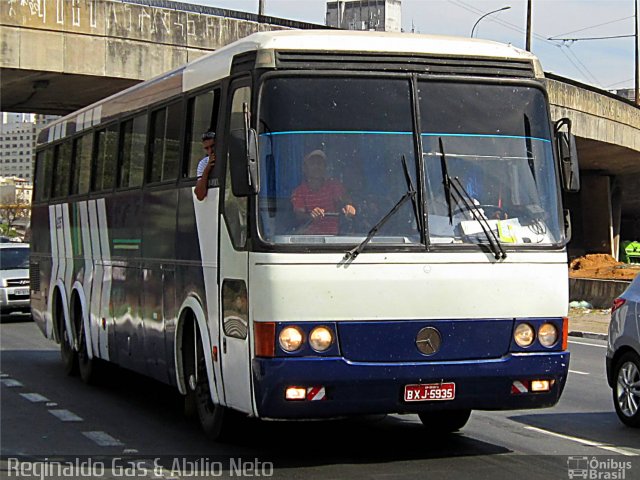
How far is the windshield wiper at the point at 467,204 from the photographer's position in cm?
881

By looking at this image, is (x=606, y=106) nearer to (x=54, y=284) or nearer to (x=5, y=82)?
(x=5, y=82)

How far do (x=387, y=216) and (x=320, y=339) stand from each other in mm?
1022

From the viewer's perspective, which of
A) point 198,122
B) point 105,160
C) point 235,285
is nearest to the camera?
point 235,285

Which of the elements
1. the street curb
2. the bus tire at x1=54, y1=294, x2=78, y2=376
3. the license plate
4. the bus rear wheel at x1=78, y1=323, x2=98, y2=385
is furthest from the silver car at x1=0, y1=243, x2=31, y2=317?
the license plate

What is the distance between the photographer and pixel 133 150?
1242 centimetres

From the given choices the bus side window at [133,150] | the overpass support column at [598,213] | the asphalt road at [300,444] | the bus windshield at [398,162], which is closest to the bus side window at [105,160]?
the bus side window at [133,150]

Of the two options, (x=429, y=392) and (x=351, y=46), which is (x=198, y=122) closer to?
(x=351, y=46)

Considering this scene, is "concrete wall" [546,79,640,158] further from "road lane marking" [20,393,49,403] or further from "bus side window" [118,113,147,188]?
"road lane marking" [20,393,49,403]

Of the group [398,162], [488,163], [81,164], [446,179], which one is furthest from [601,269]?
[398,162]

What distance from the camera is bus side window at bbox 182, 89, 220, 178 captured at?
32.3 ft

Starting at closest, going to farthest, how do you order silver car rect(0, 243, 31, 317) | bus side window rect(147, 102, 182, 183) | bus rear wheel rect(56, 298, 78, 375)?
1. bus side window rect(147, 102, 182, 183)
2. bus rear wheel rect(56, 298, 78, 375)
3. silver car rect(0, 243, 31, 317)

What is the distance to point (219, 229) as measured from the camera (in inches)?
368

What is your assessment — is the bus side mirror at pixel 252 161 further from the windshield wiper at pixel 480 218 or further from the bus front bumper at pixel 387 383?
the windshield wiper at pixel 480 218

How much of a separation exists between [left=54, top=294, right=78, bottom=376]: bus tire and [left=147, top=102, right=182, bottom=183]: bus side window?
4.24 meters
